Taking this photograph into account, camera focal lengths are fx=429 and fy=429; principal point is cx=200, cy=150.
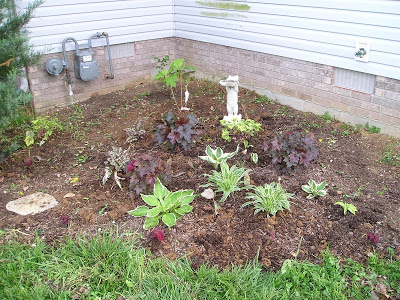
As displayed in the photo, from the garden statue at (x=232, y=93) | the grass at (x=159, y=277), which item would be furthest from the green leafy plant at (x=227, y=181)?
the garden statue at (x=232, y=93)

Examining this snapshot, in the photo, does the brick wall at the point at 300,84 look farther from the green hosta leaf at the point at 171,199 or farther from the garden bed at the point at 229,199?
the green hosta leaf at the point at 171,199

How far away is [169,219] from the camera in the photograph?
144 inches

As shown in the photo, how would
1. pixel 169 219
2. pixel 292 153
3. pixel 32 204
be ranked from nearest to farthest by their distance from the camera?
pixel 169 219, pixel 32 204, pixel 292 153

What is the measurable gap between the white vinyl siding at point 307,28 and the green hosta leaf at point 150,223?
310 cm

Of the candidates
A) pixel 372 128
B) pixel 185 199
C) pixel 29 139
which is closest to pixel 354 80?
pixel 372 128

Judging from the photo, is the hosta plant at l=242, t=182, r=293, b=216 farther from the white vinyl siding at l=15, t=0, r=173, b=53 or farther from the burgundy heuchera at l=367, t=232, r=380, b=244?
the white vinyl siding at l=15, t=0, r=173, b=53

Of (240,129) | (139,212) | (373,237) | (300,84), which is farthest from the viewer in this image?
(300,84)

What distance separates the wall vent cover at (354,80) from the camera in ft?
16.8

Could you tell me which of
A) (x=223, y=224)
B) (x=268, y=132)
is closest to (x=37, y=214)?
(x=223, y=224)

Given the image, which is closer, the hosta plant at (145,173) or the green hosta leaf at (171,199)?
the green hosta leaf at (171,199)

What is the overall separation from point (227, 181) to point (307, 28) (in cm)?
270

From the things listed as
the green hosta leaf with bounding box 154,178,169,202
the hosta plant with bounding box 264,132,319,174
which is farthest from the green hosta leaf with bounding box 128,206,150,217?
the hosta plant with bounding box 264,132,319,174

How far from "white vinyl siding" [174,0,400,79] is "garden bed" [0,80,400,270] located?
808 millimetres

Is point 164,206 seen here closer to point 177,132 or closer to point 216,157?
point 216,157
